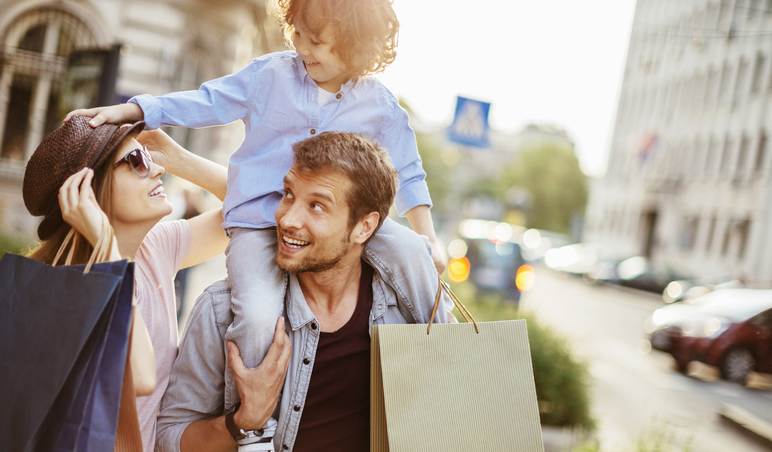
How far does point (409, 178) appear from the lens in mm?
2525

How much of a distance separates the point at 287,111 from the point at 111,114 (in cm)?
51

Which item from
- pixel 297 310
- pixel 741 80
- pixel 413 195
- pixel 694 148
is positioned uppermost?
pixel 741 80

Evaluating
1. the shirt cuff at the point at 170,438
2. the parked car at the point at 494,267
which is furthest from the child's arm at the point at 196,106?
the parked car at the point at 494,267

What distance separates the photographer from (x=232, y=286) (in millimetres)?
2170

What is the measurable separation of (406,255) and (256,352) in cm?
53

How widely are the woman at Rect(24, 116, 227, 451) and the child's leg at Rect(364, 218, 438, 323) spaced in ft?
2.06

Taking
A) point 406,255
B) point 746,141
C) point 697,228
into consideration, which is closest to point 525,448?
point 406,255

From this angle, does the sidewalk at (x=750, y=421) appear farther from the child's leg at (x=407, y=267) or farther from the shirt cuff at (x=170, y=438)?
the shirt cuff at (x=170, y=438)

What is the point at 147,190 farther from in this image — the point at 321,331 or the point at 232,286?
the point at 321,331

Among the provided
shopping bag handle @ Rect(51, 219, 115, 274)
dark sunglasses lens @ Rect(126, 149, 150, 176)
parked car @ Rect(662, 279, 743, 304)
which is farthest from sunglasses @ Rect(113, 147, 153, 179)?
parked car @ Rect(662, 279, 743, 304)

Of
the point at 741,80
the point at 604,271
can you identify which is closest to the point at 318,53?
the point at 604,271

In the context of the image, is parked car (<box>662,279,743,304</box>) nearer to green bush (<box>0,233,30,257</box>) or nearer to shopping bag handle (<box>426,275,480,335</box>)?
green bush (<box>0,233,30,257</box>)

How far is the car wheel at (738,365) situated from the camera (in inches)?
523

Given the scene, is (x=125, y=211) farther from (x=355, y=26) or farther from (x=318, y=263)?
(x=355, y=26)
